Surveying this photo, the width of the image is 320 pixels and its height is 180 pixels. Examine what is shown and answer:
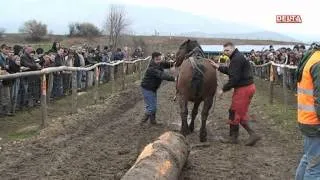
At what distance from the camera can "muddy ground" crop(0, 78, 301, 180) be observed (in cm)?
848

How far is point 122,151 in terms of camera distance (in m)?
9.90

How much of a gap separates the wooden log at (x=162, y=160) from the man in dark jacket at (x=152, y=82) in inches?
164

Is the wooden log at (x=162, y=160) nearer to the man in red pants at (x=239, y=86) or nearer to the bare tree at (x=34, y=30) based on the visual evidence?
the man in red pants at (x=239, y=86)

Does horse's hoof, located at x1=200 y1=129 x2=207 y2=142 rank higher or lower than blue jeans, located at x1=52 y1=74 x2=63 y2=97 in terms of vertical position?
lower

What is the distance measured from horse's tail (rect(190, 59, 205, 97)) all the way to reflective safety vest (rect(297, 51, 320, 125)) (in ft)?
16.6

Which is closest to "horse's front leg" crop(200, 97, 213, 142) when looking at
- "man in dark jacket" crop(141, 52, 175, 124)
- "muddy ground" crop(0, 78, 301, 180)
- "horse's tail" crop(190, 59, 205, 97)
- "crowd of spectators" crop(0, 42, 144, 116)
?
"muddy ground" crop(0, 78, 301, 180)

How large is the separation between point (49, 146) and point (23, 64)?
5.47 metres

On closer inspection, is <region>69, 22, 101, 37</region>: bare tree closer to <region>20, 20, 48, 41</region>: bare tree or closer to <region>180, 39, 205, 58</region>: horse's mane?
<region>20, 20, 48, 41</region>: bare tree

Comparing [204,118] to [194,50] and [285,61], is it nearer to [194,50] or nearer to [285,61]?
[194,50]

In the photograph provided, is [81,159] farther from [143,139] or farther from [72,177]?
[143,139]

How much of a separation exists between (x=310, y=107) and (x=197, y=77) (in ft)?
17.0

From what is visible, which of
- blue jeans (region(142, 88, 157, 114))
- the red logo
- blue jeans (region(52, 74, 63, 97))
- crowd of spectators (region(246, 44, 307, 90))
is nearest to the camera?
blue jeans (region(142, 88, 157, 114))

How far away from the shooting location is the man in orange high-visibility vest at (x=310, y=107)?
233 inches

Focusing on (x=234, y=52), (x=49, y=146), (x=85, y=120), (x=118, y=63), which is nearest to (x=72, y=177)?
(x=49, y=146)
